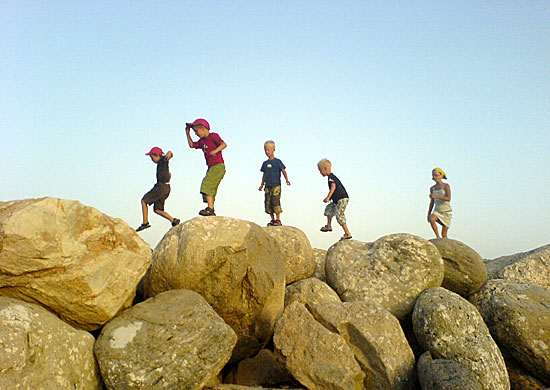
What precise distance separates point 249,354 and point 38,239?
3061 mm

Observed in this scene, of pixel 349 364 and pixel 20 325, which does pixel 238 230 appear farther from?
pixel 20 325

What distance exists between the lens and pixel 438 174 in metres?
11.3

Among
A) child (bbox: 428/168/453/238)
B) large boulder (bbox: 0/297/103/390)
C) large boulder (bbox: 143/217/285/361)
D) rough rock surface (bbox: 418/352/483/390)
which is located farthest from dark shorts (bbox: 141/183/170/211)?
rough rock surface (bbox: 418/352/483/390)

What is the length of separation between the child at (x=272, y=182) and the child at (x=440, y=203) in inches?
154

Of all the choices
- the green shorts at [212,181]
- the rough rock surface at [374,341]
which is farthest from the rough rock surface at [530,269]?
the green shorts at [212,181]

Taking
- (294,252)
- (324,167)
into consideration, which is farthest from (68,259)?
(324,167)

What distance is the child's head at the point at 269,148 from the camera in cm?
1052

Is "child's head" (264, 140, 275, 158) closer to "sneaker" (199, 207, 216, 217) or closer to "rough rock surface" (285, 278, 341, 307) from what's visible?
"sneaker" (199, 207, 216, 217)

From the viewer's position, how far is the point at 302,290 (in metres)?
6.34

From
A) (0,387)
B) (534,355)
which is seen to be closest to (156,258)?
(0,387)

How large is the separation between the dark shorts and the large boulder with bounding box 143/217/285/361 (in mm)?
4510

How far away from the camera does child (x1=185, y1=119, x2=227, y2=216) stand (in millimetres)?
9070

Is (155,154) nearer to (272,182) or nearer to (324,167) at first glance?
(272,182)

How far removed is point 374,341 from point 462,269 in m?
2.75
